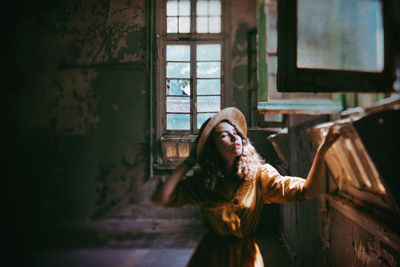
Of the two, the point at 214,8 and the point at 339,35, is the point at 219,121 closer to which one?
the point at 339,35

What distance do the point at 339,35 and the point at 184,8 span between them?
3.03 meters

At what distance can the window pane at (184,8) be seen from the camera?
381cm

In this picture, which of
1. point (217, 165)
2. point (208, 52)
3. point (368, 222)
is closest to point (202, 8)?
point (208, 52)

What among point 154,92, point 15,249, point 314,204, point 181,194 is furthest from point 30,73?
point 314,204

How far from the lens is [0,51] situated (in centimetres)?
418

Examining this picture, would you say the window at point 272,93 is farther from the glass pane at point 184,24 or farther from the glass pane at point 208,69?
the glass pane at point 184,24

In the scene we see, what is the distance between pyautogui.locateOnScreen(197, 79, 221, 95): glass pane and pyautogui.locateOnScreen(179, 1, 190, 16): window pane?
4.12ft

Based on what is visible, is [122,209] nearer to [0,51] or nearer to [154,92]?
[154,92]

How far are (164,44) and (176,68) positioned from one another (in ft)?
1.67

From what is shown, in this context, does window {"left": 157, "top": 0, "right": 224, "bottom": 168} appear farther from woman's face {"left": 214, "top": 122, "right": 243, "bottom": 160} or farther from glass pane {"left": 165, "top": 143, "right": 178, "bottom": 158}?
woman's face {"left": 214, "top": 122, "right": 243, "bottom": 160}

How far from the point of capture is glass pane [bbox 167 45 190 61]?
3.90 meters

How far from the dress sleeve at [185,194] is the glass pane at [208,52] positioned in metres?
3.15

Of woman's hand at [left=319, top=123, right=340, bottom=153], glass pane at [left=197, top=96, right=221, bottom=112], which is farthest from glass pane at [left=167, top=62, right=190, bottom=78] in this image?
woman's hand at [left=319, top=123, right=340, bottom=153]

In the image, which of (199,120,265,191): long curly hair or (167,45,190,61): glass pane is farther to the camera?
(167,45,190,61): glass pane
